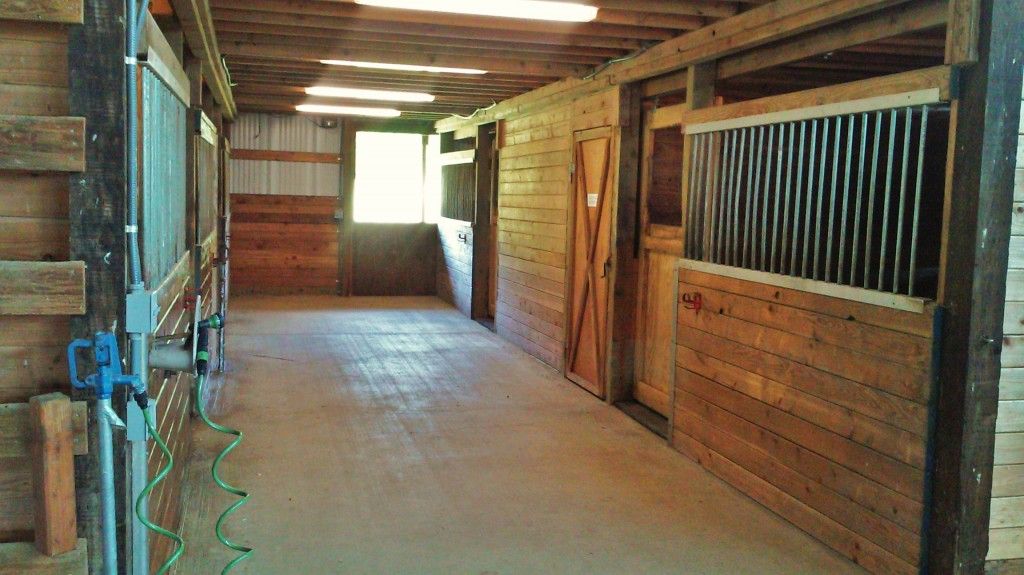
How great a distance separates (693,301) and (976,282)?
1867 mm

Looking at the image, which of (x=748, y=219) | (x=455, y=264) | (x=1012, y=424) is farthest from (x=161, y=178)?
(x=455, y=264)

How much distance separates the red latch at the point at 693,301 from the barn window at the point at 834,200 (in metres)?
0.21

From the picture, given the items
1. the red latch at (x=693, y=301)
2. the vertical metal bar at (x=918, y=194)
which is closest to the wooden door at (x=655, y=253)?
the red latch at (x=693, y=301)

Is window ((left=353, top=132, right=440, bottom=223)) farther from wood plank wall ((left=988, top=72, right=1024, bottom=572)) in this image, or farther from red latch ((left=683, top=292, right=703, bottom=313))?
wood plank wall ((left=988, top=72, right=1024, bottom=572))

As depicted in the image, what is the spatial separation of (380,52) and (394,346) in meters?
2.80

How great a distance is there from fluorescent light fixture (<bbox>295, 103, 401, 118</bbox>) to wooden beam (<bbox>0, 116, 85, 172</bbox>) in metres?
7.74

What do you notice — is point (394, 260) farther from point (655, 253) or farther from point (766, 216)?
point (766, 216)

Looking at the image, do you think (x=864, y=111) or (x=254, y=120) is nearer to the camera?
(x=864, y=111)

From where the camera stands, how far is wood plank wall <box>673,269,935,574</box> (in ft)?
10.8

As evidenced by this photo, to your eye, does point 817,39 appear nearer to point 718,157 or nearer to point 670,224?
point 718,157

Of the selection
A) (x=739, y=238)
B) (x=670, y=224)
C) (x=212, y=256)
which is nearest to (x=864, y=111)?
(x=739, y=238)

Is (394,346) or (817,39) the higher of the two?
(817,39)

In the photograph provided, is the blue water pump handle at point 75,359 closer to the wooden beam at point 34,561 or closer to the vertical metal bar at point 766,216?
the wooden beam at point 34,561

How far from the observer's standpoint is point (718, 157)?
4664 mm
